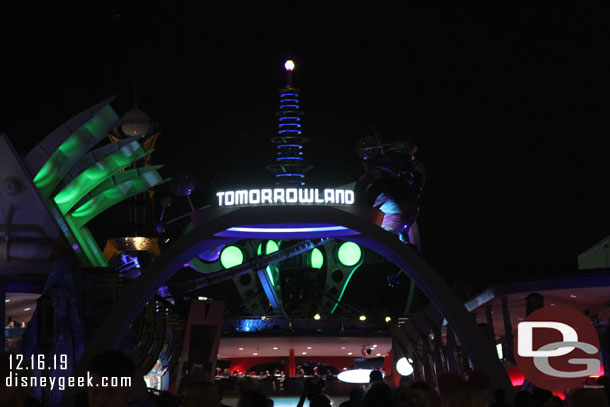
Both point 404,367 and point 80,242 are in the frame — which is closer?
point 404,367

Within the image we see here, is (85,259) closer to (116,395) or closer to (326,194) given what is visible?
(326,194)

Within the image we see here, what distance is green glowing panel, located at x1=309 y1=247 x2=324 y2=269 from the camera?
266ft

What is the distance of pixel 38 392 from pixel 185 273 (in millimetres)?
61790

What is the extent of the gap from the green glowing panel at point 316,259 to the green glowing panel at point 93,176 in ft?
116

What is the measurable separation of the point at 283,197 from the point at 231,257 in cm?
4818

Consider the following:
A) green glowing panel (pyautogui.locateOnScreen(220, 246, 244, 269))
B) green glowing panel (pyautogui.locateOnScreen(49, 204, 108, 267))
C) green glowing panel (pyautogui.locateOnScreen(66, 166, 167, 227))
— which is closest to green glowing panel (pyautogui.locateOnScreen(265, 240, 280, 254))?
green glowing panel (pyautogui.locateOnScreen(220, 246, 244, 269))

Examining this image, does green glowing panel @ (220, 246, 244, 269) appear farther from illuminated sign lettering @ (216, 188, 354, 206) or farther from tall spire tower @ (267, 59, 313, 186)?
illuminated sign lettering @ (216, 188, 354, 206)

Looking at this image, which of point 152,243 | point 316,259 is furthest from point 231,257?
point 152,243

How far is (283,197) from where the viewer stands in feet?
108

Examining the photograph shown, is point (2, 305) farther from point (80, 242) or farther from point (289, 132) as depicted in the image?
point (289, 132)

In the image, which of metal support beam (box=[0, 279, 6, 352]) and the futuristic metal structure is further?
metal support beam (box=[0, 279, 6, 352])

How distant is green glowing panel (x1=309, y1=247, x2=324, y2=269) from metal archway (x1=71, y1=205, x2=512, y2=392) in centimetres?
4716

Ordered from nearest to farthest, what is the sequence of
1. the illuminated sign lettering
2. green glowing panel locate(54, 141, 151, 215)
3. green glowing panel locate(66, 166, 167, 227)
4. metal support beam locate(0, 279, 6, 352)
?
metal support beam locate(0, 279, 6, 352) → the illuminated sign lettering → green glowing panel locate(54, 141, 151, 215) → green glowing panel locate(66, 166, 167, 227)

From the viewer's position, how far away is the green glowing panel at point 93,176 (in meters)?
44.6
